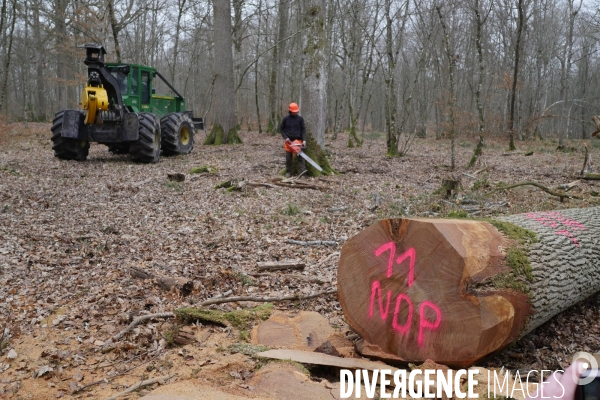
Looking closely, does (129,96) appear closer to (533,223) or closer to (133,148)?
(133,148)

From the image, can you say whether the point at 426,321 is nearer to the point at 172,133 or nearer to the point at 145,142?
the point at 145,142

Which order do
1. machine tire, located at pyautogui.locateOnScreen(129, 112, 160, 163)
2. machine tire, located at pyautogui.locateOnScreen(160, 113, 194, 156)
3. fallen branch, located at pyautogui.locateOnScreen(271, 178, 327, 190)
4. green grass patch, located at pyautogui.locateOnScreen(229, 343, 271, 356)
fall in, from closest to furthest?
1. green grass patch, located at pyautogui.locateOnScreen(229, 343, 271, 356)
2. fallen branch, located at pyautogui.locateOnScreen(271, 178, 327, 190)
3. machine tire, located at pyautogui.locateOnScreen(129, 112, 160, 163)
4. machine tire, located at pyautogui.locateOnScreen(160, 113, 194, 156)

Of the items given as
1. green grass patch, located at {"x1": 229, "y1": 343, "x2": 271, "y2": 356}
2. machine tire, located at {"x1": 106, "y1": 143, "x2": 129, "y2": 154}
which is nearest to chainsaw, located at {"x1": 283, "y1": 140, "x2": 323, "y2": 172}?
machine tire, located at {"x1": 106, "y1": 143, "x2": 129, "y2": 154}

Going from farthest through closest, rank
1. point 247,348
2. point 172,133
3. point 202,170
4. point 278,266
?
point 172,133, point 202,170, point 278,266, point 247,348

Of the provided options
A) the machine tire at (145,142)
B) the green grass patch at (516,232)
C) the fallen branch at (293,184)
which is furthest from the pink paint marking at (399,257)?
the machine tire at (145,142)

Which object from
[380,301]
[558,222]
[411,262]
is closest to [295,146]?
[558,222]

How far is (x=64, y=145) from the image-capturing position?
530 inches

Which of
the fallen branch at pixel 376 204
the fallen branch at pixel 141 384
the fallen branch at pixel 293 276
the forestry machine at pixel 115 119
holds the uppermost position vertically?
the forestry machine at pixel 115 119

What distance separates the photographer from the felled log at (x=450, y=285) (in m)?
3.03

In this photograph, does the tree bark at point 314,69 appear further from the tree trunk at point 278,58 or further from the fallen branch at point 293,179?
the tree trunk at point 278,58

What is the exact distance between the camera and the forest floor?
11.6ft

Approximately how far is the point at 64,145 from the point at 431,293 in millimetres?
12897

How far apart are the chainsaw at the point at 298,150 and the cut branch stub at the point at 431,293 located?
301 inches

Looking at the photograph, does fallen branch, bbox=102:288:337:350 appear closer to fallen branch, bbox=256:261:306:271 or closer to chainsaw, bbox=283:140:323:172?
fallen branch, bbox=256:261:306:271
